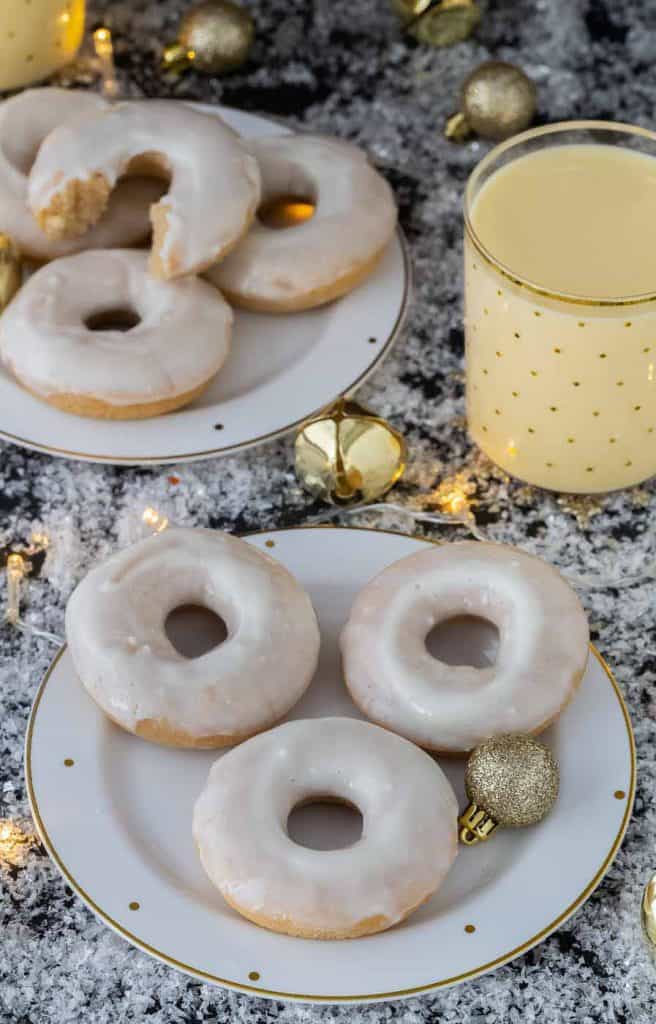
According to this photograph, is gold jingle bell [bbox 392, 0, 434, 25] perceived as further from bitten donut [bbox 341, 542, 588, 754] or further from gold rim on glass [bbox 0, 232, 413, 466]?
bitten donut [bbox 341, 542, 588, 754]

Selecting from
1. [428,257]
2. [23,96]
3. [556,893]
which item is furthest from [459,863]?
[23,96]

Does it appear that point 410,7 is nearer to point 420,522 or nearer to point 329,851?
point 420,522

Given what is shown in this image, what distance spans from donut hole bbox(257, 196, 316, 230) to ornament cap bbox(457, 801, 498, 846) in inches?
22.4

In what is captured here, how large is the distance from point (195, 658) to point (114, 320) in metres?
0.34

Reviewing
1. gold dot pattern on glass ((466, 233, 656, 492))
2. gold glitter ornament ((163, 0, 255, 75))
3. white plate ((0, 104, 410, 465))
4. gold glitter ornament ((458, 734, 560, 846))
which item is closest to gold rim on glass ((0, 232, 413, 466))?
white plate ((0, 104, 410, 465))

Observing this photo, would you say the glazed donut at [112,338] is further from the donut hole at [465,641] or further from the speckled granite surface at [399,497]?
the donut hole at [465,641]

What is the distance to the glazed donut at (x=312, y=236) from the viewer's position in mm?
1044

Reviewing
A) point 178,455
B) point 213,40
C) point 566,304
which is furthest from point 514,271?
point 213,40

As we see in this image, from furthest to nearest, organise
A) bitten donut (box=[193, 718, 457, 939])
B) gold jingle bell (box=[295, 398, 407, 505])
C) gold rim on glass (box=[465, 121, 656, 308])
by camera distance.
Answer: gold jingle bell (box=[295, 398, 407, 505]), gold rim on glass (box=[465, 121, 656, 308]), bitten donut (box=[193, 718, 457, 939])

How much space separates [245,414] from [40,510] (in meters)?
0.17

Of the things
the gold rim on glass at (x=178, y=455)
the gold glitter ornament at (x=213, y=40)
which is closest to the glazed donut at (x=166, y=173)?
the gold rim on glass at (x=178, y=455)

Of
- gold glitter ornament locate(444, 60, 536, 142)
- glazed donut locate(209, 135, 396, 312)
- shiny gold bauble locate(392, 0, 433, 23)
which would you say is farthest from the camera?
shiny gold bauble locate(392, 0, 433, 23)

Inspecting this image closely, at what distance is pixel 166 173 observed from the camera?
1.07 m

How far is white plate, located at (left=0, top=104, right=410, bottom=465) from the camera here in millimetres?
973
